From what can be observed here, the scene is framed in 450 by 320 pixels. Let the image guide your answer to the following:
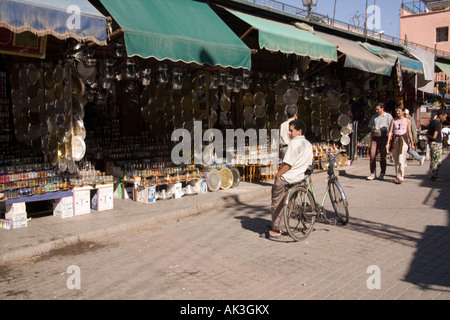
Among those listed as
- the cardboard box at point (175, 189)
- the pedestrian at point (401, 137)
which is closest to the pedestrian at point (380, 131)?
the pedestrian at point (401, 137)

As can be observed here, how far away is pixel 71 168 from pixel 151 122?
8.93ft

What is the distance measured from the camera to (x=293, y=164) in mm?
5945

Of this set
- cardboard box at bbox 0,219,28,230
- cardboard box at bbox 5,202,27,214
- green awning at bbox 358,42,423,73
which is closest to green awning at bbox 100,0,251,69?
cardboard box at bbox 5,202,27,214

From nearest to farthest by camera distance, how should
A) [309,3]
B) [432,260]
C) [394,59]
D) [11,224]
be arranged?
[432,260], [11,224], [309,3], [394,59]

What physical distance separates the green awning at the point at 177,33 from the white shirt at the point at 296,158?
2678mm

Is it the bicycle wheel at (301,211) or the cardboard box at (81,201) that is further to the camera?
the cardboard box at (81,201)

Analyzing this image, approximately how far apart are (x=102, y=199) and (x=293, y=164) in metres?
3.72

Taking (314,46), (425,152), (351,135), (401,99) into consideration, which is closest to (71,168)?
(314,46)

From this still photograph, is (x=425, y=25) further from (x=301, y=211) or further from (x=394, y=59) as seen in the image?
(x=301, y=211)

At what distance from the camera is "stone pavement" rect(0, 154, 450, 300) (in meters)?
4.46

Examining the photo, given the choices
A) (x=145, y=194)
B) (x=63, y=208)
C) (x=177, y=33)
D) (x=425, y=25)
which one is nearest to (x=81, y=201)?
(x=63, y=208)

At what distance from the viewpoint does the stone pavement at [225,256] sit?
4457mm

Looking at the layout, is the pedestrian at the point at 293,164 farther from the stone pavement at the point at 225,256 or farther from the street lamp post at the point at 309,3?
the street lamp post at the point at 309,3

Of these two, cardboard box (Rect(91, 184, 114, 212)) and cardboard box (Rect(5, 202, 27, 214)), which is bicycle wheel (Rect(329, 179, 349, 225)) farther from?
cardboard box (Rect(5, 202, 27, 214))
